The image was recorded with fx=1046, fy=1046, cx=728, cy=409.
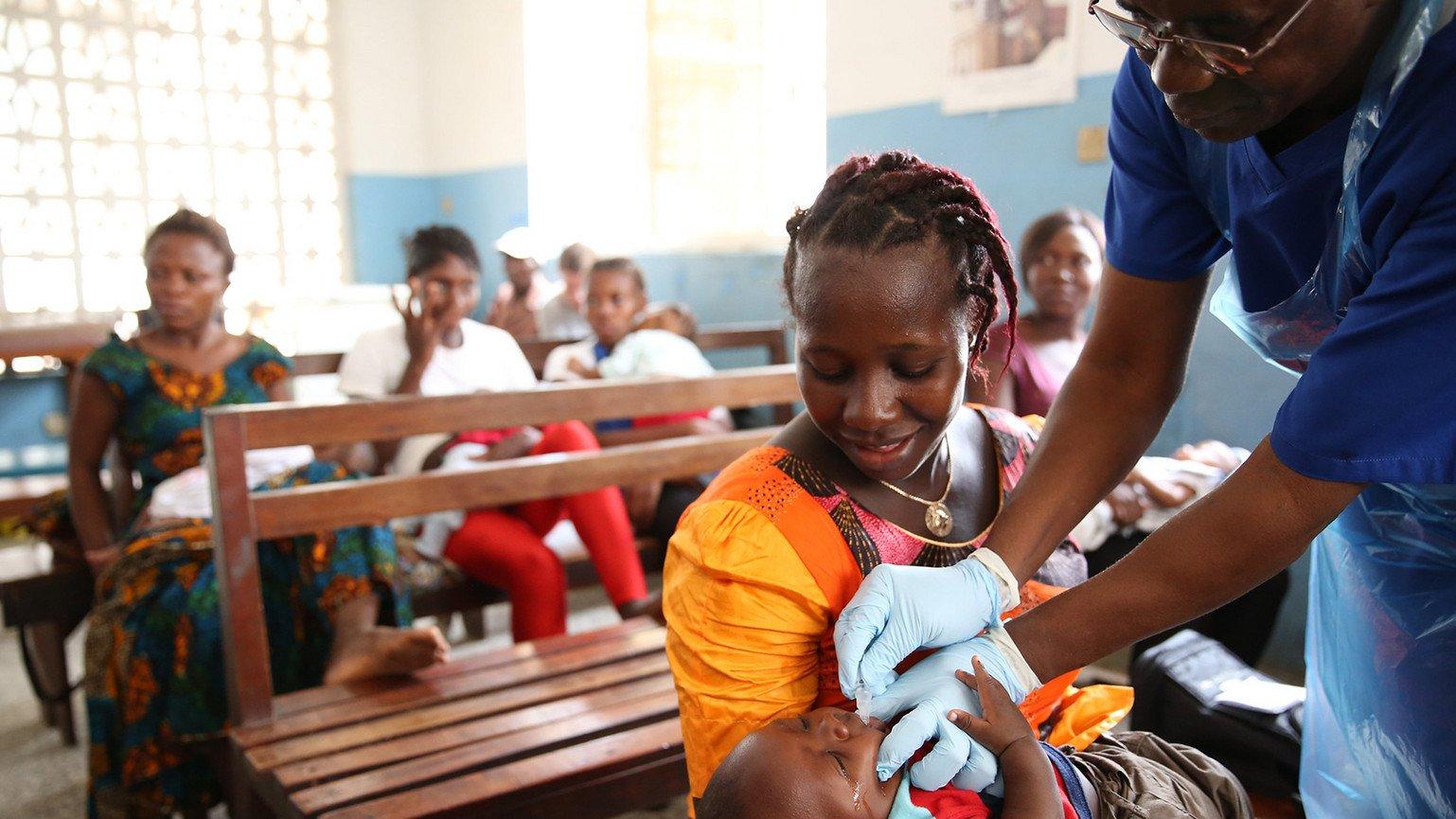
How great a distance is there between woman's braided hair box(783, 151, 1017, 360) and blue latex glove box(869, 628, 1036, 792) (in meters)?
0.44

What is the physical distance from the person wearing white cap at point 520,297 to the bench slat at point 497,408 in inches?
125

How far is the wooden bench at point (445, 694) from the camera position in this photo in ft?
6.23

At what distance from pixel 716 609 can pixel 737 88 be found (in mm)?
5506

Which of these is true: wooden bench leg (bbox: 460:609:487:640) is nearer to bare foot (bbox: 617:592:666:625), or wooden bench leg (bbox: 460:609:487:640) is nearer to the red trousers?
the red trousers

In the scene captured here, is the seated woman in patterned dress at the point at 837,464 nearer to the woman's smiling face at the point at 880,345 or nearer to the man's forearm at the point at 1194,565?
the woman's smiling face at the point at 880,345

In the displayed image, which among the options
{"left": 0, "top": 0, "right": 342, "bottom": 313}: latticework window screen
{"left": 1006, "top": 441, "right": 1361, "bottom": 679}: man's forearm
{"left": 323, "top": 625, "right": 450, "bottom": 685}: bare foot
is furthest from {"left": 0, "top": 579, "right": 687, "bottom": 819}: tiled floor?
Result: {"left": 0, "top": 0, "right": 342, "bottom": 313}: latticework window screen

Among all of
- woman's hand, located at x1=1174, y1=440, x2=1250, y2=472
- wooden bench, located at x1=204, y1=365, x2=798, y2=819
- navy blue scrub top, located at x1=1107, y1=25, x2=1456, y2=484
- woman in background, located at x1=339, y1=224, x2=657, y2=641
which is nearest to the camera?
navy blue scrub top, located at x1=1107, y1=25, x2=1456, y2=484

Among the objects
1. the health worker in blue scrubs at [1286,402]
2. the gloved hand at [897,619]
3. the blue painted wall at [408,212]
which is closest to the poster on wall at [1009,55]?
the health worker in blue scrubs at [1286,402]

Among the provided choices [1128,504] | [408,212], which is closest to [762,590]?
[1128,504]

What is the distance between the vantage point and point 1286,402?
98 centimetres

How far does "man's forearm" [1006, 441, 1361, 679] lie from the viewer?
3.18ft

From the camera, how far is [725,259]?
6.10 metres

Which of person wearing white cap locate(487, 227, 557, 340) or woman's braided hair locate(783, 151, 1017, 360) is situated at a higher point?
woman's braided hair locate(783, 151, 1017, 360)

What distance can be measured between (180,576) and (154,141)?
6.44 metres
